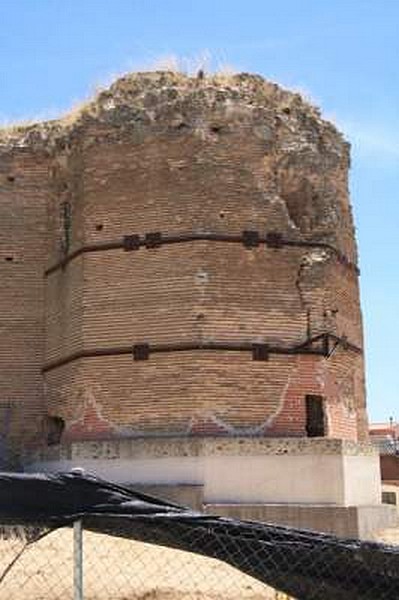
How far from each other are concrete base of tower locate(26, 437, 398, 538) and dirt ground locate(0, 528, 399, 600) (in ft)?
16.0

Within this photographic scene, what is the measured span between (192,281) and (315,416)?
3941mm

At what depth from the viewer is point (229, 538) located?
4.97m

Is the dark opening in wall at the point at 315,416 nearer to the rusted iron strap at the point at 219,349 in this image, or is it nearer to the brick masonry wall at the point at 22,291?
the rusted iron strap at the point at 219,349

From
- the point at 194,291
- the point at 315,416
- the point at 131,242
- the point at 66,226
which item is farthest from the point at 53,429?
the point at 315,416

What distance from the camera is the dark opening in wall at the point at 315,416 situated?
19234mm

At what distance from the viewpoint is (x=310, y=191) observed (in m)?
20.8

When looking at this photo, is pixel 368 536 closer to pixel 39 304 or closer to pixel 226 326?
pixel 226 326

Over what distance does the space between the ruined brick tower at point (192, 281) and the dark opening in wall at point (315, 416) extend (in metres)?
0.03

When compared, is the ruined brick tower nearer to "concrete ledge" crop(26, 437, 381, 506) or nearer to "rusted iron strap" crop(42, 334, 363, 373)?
"rusted iron strap" crop(42, 334, 363, 373)

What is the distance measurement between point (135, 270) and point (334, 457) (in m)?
5.79

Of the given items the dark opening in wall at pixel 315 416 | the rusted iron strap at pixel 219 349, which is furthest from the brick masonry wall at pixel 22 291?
A: the dark opening in wall at pixel 315 416

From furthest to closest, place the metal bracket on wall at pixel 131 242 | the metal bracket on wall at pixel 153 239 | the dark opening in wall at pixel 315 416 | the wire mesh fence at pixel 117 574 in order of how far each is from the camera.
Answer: the metal bracket on wall at pixel 131 242 < the metal bracket on wall at pixel 153 239 < the dark opening in wall at pixel 315 416 < the wire mesh fence at pixel 117 574

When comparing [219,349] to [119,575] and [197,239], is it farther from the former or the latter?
[119,575]

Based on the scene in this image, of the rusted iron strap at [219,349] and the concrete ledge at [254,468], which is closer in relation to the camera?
the concrete ledge at [254,468]
